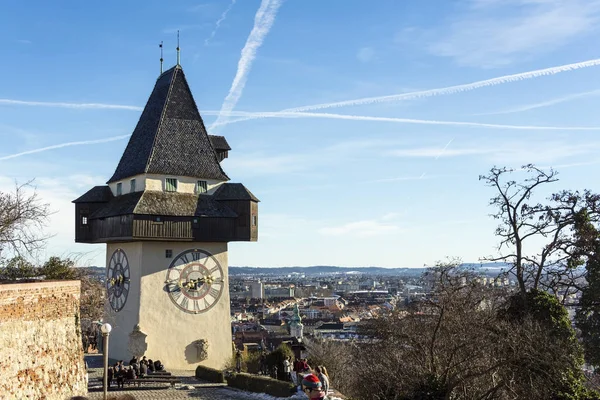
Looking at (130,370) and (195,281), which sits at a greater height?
(195,281)

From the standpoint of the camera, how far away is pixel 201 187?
1186 inches

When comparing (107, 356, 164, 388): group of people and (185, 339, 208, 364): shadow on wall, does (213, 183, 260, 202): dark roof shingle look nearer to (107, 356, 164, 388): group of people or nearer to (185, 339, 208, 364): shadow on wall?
(185, 339, 208, 364): shadow on wall

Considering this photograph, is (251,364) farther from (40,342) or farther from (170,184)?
(40,342)

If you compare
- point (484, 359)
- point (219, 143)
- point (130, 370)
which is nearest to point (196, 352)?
point (130, 370)

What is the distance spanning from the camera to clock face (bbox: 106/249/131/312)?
29266 mm

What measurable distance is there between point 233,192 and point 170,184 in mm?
2687

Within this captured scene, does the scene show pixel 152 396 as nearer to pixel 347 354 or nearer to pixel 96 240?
pixel 96 240

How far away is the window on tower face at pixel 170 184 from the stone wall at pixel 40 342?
1129 centimetres

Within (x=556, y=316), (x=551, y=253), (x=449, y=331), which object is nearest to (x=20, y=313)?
(x=449, y=331)

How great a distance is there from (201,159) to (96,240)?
18.6ft

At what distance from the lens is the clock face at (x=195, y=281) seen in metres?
28.8

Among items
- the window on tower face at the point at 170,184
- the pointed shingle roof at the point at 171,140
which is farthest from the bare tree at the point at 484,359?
the pointed shingle roof at the point at 171,140

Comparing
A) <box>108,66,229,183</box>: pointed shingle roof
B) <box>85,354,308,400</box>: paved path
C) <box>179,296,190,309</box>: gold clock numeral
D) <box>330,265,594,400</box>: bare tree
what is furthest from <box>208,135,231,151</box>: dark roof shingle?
<box>330,265,594,400</box>: bare tree

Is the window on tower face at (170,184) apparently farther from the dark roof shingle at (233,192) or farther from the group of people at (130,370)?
the group of people at (130,370)
